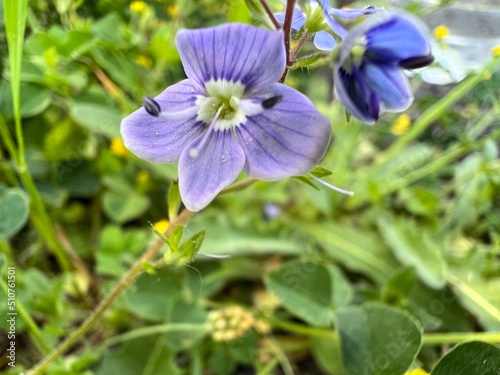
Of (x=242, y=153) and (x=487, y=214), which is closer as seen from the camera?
(x=242, y=153)

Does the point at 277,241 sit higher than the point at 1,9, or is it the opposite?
the point at 1,9

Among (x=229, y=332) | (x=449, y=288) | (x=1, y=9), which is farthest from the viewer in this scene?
(x=449, y=288)

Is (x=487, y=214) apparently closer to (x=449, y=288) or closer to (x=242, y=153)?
(x=449, y=288)

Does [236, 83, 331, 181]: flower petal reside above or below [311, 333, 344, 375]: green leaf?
above

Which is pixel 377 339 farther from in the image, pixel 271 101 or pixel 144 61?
pixel 144 61

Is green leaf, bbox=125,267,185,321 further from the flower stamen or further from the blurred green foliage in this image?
the flower stamen

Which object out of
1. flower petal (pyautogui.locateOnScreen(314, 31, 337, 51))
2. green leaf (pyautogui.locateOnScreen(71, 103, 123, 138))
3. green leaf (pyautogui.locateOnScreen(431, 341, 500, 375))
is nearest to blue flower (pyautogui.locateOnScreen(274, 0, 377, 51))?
flower petal (pyautogui.locateOnScreen(314, 31, 337, 51))

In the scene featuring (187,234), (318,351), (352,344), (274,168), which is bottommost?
(318,351)

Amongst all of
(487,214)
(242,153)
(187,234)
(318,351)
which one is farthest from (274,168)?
(487,214)
